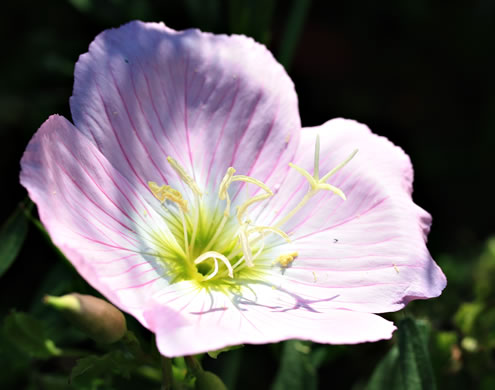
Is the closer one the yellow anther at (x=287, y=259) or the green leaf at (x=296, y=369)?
the yellow anther at (x=287, y=259)

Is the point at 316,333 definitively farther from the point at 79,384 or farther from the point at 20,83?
the point at 20,83

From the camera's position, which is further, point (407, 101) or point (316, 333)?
point (407, 101)

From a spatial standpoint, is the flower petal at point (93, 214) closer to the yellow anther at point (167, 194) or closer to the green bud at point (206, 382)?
the yellow anther at point (167, 194)

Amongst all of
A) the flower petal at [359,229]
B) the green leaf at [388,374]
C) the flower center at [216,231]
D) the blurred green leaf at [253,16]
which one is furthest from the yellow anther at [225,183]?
the blurred green leaf at [253,16]

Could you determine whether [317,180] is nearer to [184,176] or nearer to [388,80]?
[184,176]

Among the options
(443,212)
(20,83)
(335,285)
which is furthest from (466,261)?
(20,83)

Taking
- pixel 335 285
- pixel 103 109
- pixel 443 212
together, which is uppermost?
pixel 103 109

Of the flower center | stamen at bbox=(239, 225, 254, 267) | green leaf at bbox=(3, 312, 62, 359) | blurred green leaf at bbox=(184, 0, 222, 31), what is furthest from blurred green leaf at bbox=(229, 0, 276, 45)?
green leaf at bbox=(3, 312, 62, 359)
